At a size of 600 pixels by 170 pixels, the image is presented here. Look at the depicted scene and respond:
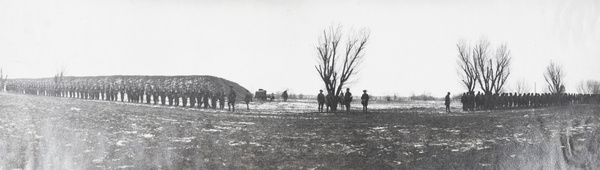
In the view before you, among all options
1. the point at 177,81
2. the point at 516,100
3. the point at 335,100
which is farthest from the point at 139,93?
the point at 516,100

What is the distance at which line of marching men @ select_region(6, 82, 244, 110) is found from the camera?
2660 centimetres

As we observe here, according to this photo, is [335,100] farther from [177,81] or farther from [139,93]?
Answer: [177,81]

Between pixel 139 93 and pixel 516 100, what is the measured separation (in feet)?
95.5

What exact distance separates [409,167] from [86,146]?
6317 millimetres

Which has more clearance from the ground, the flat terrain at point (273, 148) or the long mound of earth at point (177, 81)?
the long mound of earth at point (177, 81)

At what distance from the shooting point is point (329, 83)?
89.4ft

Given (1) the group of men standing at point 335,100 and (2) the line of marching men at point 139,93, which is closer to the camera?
(1) the group of men standing at point 335,100

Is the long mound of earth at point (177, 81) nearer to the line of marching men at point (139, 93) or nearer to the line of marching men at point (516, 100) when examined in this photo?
the line of marching men at point (139, 93)

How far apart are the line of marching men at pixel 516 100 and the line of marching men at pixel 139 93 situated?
1537cm

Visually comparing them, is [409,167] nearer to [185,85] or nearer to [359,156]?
[359,156]

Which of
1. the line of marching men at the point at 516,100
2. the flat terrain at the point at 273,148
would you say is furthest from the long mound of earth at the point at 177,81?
the flat terrain at the point at 273,148

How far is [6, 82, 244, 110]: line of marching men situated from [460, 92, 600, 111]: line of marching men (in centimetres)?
1537

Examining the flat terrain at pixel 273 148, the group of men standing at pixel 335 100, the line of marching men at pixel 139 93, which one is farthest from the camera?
the line of marching men at pixel 139 93

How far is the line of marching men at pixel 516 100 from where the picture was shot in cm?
2788
